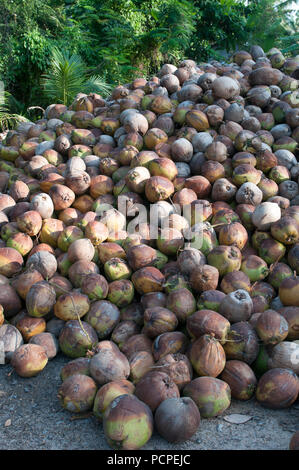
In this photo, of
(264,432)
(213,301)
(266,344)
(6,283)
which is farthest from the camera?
(6,283)

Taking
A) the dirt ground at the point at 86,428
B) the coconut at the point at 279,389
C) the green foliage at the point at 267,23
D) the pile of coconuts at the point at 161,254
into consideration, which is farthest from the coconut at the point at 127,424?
the green foliage at the point at 267,23

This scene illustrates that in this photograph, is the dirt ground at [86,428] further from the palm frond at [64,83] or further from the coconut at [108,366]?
the palm frond at [64,83]

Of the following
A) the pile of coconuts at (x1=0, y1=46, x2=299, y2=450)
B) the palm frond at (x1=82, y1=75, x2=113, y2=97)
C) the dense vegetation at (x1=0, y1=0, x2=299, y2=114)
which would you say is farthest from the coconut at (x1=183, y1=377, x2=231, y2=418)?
the dense vegetation at (x1=0, y1=0, x2=299, y2=114)

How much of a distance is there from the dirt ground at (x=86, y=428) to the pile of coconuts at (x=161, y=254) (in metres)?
0.08

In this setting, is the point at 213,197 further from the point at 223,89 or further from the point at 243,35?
the point at 243,35

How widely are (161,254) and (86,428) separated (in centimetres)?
154

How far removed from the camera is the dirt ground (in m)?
2.22

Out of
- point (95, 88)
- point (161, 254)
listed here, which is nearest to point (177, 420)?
point (161, 254)

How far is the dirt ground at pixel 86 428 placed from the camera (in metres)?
2.22

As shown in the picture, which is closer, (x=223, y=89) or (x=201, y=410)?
(x=201, y=410)

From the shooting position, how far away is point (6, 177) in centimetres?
470

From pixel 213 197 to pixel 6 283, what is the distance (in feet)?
6.76

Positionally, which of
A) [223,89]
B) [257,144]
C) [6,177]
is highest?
[223,89]
